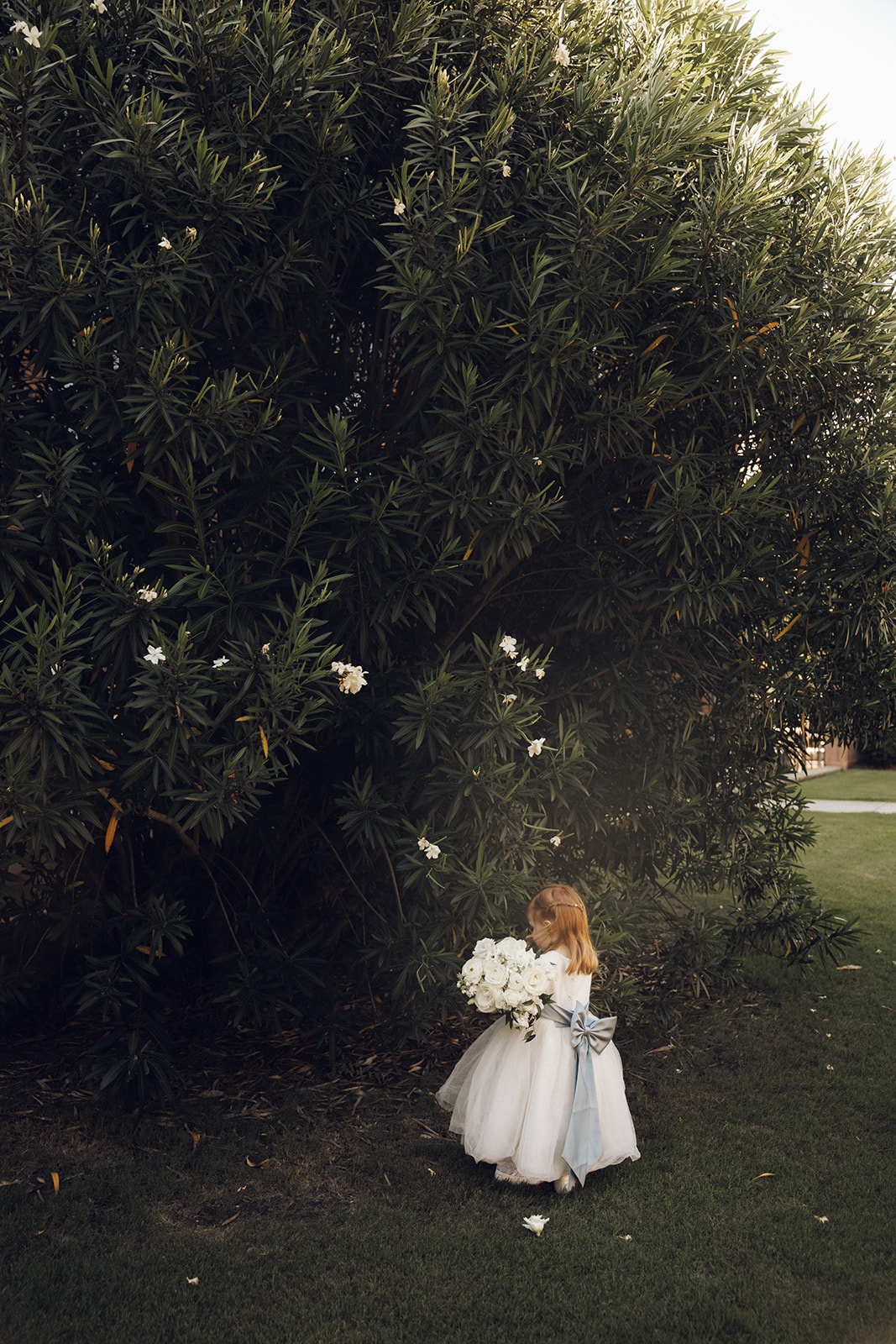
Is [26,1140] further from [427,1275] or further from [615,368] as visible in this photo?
[615,368]

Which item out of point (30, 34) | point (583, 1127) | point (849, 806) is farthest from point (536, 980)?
point (849, 806)

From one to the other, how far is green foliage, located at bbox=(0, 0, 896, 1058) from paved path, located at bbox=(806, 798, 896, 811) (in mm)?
12531

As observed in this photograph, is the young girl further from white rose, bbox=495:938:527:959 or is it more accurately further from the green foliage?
the green foliage

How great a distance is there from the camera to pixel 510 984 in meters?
4.30

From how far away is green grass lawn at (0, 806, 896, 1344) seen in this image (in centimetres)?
347

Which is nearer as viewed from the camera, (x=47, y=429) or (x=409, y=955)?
(x=47, y=429)

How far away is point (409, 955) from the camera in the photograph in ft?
16.5

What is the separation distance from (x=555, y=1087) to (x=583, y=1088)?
0.11 m

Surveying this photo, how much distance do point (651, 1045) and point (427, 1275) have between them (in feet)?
8.91

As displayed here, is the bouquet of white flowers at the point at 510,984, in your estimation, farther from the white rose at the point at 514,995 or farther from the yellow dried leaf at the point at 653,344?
the yellow dried leaf at the point at 653,344

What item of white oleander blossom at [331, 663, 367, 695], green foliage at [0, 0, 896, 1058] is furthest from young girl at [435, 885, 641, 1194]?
white oleander blossom at [331, 663, 367, 695]

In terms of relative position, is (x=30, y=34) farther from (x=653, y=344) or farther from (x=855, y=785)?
(x=855, y=785)

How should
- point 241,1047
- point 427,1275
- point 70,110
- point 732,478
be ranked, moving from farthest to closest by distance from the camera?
point 241,1047
point 732,478
point 70,110
point 427,1275

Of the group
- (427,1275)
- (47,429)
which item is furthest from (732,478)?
(427,1275)
